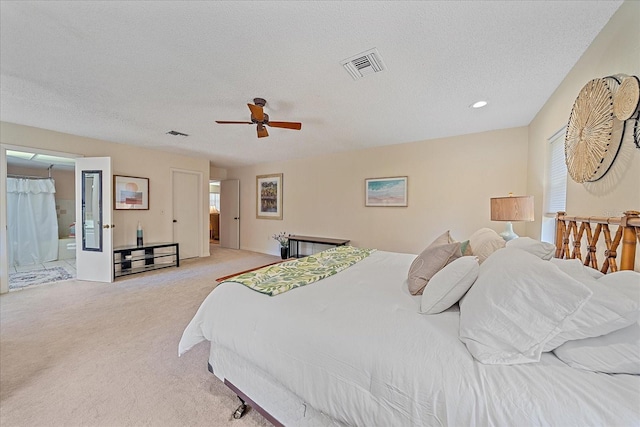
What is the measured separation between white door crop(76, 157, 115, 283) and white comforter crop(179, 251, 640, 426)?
3.61 metres

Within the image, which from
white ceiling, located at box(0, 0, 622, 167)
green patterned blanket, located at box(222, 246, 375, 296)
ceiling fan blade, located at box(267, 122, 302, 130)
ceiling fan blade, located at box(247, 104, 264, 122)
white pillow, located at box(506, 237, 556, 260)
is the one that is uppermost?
white ceiling, located at box(0, 0, 622, 167)

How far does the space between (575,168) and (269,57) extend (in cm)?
246

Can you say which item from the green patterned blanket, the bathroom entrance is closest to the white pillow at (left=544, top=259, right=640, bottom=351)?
the green patterned blanket

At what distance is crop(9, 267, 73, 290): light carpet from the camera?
3682 mm

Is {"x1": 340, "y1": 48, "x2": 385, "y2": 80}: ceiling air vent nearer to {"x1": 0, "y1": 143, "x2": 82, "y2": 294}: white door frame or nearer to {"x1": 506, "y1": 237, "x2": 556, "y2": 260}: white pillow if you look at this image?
{"x1": 506, "y1": 237, "x2": 556, "y2": 260}: white pillow

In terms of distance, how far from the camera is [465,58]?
1834mm

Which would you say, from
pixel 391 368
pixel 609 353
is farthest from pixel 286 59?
pixel 609 353

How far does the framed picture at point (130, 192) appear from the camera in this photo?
4.33 metres

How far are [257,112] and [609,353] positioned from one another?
2.80 m

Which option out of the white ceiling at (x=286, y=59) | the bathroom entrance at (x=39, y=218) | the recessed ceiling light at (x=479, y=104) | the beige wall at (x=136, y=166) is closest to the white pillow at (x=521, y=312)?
the white ceiling at (x=286, y=59)

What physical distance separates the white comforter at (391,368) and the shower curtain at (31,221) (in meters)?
6.33

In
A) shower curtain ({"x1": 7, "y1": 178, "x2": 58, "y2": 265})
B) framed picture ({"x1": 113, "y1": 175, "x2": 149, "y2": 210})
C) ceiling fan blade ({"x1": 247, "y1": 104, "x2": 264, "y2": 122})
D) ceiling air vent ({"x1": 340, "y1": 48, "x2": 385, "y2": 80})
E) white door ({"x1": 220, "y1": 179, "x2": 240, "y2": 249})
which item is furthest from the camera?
white door ({"x1": 220, "y1": 179, "x2": 240, "y2": 249})

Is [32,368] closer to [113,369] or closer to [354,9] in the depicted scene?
[113,369]

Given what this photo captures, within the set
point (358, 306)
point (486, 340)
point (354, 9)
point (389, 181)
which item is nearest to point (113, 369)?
point (358, 306)
